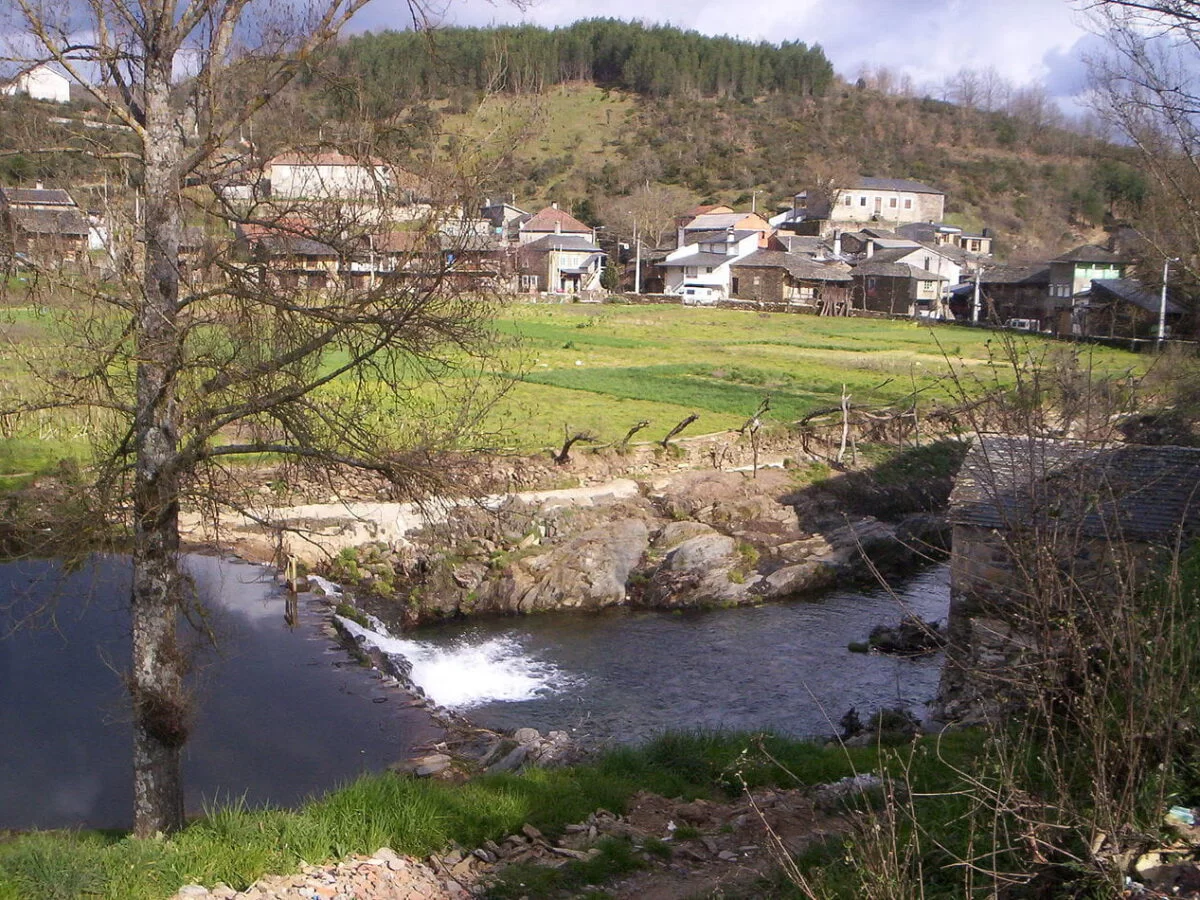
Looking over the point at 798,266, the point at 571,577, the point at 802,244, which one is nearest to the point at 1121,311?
the point at 798,266

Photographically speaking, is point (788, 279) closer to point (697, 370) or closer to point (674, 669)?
point (697, 370)

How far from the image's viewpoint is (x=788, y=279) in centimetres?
7444

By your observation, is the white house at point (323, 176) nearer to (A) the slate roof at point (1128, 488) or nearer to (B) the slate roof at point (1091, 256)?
(A) the slate roof at point (1128, 488)

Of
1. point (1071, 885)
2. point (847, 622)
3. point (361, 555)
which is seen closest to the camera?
point (1071, 885)

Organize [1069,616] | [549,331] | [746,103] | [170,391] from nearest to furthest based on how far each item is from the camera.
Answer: [1069,616]
[170,391]
[549,331]
[746,103]

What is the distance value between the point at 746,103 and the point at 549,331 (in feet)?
309

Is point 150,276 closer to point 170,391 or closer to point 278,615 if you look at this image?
point 170,391

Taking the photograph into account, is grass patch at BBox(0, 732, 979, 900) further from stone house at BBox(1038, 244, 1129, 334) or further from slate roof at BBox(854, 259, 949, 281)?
slate roof at BBox(854, 259, 949, 281)

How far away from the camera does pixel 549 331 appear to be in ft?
164

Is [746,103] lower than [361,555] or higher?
higher

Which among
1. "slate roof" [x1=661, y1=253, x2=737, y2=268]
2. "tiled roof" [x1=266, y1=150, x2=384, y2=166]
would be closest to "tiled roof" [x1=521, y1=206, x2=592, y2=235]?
"slate roof" [x1=661, y1=253, x2=737, y2=268]

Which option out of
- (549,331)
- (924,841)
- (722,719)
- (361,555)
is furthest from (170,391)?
(549,331)

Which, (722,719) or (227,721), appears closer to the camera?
(227,721)

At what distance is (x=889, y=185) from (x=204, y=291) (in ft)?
339
